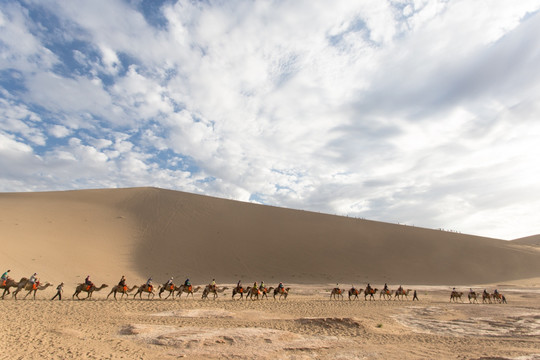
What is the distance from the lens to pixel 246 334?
10938mm

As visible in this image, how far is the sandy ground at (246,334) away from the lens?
9.14 m

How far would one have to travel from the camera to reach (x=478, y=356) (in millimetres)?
9281

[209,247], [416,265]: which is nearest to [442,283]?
[416,265]

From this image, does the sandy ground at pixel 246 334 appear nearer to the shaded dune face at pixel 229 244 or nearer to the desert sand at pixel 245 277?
the desert sand at pixel 245 277

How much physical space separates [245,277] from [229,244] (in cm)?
709

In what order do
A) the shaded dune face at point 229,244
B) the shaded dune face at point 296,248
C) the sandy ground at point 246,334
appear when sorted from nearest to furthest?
the sandy ground at point 246,334 < the shaded dune face at point 229,244 < the shaded dune face at point 296,248

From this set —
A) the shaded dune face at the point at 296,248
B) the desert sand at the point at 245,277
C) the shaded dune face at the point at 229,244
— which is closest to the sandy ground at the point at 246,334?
the desert sand at the point at 245,277

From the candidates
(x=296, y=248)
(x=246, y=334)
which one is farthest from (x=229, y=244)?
(x=246, y=334)

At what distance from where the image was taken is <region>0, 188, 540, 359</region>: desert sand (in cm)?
1009

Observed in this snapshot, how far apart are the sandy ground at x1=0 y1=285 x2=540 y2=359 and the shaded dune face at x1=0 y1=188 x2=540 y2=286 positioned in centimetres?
1625

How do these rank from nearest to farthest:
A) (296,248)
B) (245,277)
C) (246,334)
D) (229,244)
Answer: (246,334)
(245,277)
(229,244)
(296,248)

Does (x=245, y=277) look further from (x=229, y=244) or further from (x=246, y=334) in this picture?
(x=246, y=334)

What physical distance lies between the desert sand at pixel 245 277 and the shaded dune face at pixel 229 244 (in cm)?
21

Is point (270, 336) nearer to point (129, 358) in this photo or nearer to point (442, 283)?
point (129, 358)
